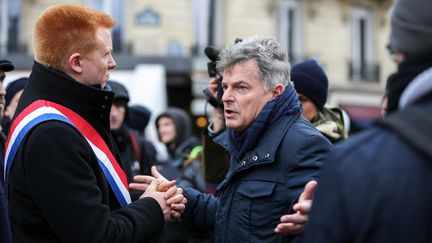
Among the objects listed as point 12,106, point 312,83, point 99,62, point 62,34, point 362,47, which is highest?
point 62,34

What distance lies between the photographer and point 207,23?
13.8 m

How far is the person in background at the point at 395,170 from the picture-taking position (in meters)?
1.39

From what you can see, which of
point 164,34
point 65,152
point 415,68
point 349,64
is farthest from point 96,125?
point 349,64

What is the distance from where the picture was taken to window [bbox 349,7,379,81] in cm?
1709

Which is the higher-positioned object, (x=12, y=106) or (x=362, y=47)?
(x=12, y=106)

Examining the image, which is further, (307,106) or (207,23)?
(207,23)

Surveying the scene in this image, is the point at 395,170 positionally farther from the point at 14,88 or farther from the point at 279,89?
the point at 14,88

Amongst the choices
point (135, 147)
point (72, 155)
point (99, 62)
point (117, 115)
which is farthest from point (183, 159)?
point (72, 155)

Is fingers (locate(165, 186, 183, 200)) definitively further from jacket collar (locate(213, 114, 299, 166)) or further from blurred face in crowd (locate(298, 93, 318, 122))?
blurred face in crowd (locate(298, 93, 318, 122))

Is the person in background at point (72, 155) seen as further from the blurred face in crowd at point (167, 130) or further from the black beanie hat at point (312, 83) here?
the blurred face in crowd at point (167, 130)

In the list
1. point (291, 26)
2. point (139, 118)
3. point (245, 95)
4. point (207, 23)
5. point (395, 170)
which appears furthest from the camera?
point (291, 26)

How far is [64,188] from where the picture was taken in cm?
210

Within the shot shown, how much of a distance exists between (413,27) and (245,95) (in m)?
1.21

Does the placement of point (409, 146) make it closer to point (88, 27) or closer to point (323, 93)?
point (88, 27)
